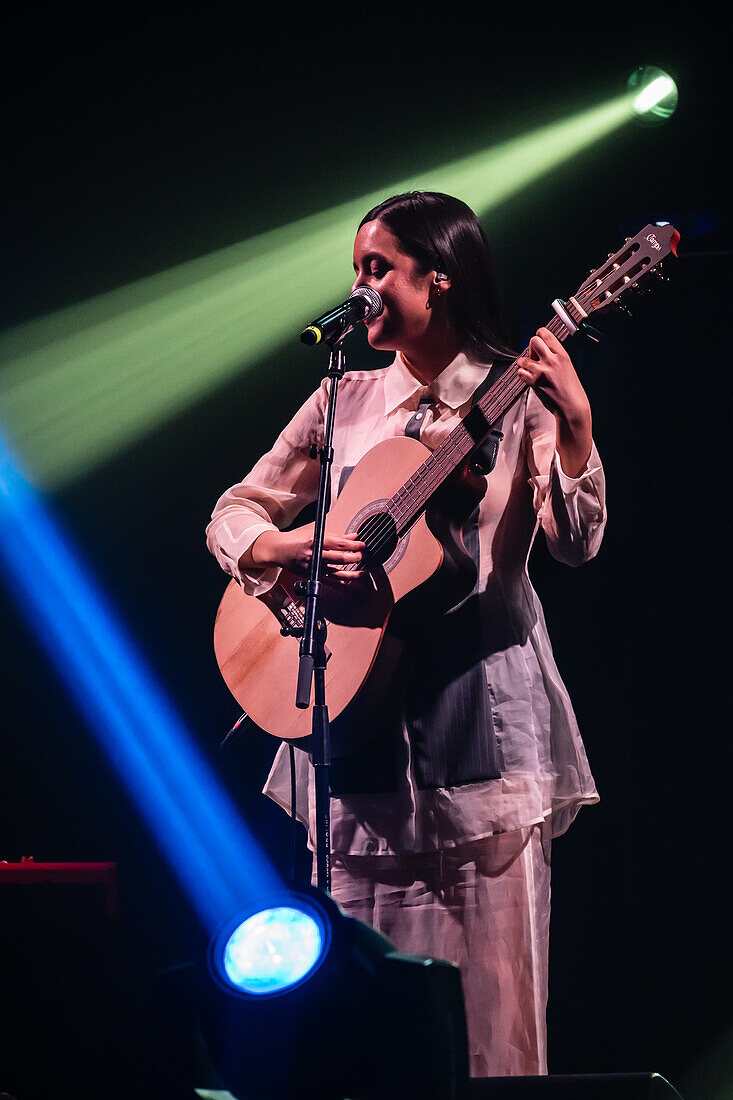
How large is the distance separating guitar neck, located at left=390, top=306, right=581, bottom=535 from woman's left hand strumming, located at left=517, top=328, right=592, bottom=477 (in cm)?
10

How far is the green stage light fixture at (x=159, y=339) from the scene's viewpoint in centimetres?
297

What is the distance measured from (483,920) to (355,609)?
60 cm

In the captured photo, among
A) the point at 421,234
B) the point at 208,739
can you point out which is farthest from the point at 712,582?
the point at 208,739

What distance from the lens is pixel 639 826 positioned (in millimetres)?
2424

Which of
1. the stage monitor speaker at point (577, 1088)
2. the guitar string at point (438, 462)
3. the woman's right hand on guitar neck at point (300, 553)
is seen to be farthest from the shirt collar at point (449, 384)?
the stage monitor speaker at point (577, 1088)

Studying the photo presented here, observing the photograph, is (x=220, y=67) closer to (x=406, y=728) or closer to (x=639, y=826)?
(x=406, y=728)

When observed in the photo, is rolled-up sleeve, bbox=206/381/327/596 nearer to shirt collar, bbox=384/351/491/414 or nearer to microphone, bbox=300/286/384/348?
shirt collar, bbox=384/351/491/414

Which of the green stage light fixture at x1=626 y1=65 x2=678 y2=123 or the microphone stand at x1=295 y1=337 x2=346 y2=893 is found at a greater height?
the green stage light fixture at x1=626 y1=65 x2=678 y2=123

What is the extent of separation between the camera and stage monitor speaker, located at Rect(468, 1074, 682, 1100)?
0.98 m

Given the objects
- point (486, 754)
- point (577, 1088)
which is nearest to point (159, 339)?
point (486, 754)

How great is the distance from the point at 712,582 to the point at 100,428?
183 cm

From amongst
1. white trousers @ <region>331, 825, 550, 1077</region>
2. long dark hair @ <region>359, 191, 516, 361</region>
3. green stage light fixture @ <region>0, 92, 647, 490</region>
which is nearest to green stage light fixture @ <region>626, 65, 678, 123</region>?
green stage light fixture @ <region>0, 92, 647, 490</region>

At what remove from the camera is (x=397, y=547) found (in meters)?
1.87

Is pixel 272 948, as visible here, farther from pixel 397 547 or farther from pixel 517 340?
pixel 517 340
